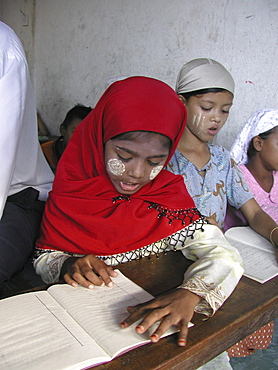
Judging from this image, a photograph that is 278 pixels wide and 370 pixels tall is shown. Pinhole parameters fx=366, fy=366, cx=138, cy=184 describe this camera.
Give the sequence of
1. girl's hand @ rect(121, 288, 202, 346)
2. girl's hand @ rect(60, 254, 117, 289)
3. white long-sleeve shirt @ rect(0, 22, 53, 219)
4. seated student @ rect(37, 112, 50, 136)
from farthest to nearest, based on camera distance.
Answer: seated student @ rect(37, 112, 50, 136) < white long-sleeve shirt @ rect(0, 22, 53, 219) < girl's hand @ rect(60, 254, 117, 289) < girl's hand @ rect(121, 288, 202, 346)

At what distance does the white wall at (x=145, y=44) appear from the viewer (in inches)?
109

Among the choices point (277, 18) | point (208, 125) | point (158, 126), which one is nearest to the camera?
point (158, 126)

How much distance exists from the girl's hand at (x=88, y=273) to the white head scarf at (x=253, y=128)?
4.87 ft

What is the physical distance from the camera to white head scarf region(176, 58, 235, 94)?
1754 millimetres

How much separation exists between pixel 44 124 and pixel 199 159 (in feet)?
12.9

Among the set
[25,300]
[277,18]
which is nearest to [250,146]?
[277,18]

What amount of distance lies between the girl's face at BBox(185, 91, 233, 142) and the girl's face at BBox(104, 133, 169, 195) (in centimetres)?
60

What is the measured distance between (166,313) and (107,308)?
158 millimetres

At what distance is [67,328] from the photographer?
2.67ft

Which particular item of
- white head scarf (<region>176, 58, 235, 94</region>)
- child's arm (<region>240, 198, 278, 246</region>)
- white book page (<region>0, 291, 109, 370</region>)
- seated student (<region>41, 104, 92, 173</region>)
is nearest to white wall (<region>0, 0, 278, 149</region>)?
seated student (<region>41, 104, 92, 173</region>)

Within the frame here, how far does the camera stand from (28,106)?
1.58 m

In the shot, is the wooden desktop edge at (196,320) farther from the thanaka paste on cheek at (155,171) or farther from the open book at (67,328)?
the thanaka paste on cheek at (155,171)

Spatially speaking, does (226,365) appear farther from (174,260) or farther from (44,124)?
(44,124)

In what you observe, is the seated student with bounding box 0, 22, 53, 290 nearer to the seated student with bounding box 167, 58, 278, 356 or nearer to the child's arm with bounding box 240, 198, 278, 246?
the seated student with bounding box 167, 58, 278, 356
